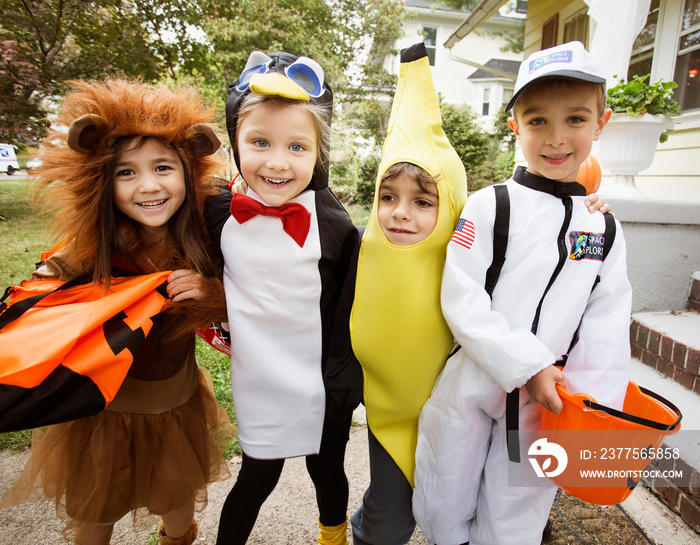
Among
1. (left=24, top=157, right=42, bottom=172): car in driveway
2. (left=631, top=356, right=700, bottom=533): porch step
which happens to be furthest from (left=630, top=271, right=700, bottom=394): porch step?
(left=24, top=157, right=42, bottom=172): car in driveway

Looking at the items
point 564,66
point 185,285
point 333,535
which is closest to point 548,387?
point 564,66

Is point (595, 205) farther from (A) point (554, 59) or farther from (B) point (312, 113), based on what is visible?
(B) point (312, 113)

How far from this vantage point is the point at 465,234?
4.81ft

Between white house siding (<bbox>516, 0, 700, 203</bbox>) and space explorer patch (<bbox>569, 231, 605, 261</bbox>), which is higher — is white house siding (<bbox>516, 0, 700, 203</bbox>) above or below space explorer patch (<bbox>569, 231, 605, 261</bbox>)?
above

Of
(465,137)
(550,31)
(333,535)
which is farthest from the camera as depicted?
(465,137)

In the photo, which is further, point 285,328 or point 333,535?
point 333,535

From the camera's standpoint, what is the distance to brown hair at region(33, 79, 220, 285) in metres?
1.50

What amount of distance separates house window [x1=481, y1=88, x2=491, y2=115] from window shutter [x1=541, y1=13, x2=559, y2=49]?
1210 centimetres

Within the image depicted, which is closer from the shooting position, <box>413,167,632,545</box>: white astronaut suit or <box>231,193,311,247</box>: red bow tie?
<box>413,167,632,545</box>: white astronaut suit

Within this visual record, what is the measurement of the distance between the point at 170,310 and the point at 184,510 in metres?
0.86

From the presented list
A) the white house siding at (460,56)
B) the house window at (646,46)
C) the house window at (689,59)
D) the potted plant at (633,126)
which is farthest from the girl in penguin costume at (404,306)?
the white house siding at (460,56)

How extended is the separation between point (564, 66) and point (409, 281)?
0.85m

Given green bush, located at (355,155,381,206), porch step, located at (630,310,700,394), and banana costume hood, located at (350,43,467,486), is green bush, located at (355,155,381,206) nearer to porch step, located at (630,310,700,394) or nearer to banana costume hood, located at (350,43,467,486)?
porch step, located at (630,310,700,394)

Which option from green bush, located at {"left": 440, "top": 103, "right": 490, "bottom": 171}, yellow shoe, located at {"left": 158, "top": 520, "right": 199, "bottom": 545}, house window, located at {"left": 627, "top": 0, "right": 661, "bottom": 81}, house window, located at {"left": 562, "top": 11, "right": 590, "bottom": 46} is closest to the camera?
yellow shoe, located at {"left": 158, "top": 520, "right": 199, "bottom": 545}
